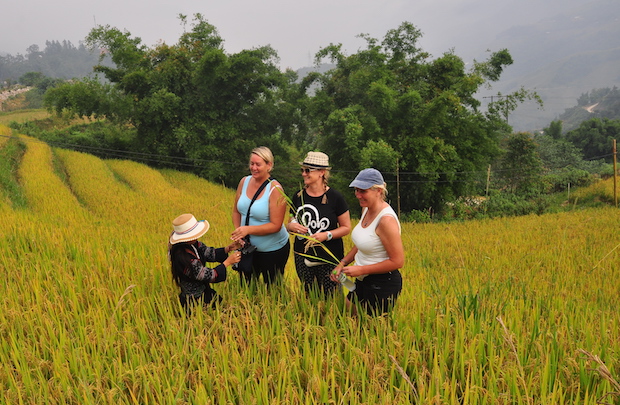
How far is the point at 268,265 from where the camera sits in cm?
298

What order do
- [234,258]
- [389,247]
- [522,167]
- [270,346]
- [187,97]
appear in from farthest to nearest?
[522,167]
[187,97]
[234,258]
[389,247]
[270,346]

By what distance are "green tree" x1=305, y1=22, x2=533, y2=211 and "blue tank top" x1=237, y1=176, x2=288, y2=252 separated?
13.5 metres

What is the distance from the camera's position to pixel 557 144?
1666 inches

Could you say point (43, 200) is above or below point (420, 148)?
below

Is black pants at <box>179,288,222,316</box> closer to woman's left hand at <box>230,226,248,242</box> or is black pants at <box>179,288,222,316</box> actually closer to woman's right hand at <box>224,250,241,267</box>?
woman's right hand at <box>224,250,241,267</box>

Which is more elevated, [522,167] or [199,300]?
[522,167]

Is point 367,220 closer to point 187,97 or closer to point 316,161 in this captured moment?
point 316,161

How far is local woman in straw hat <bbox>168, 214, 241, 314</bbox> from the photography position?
92.4 inches

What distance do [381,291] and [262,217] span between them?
105 centimetres

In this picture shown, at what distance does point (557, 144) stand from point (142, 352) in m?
50.4

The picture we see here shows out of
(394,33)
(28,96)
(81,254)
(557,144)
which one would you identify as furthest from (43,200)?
(28,96)

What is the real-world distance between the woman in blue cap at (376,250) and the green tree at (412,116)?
13.9m

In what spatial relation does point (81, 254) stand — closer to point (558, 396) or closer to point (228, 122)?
point (558, 396)

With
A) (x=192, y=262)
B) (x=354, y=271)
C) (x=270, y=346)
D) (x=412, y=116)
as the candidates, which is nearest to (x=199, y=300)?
(x=192, y=262)
